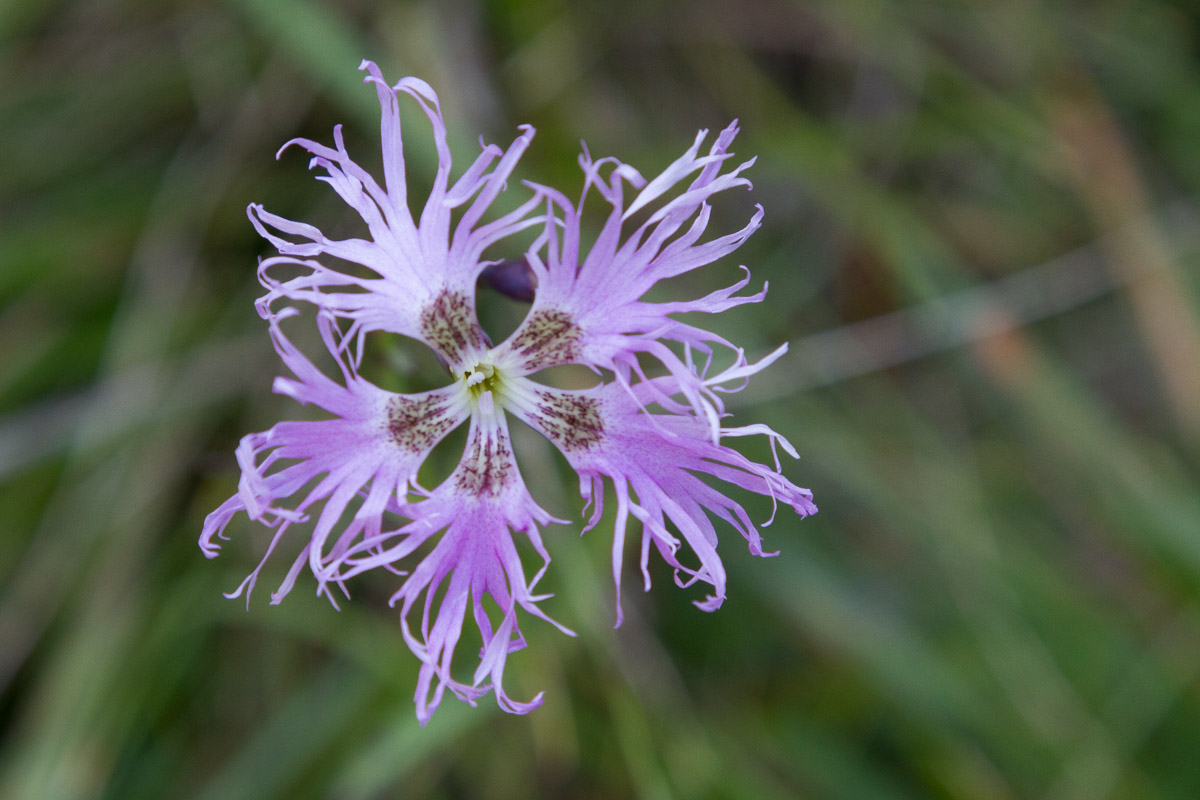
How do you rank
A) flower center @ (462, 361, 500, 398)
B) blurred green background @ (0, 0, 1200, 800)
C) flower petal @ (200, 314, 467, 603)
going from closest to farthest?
flower petal @ (200, 314, 467, 603) → flower center @ (462, 361, 500, 398) → blurred green background @ (0, 0, 1200, 800)

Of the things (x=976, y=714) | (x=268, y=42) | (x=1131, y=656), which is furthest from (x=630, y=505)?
(x=268, y=42)

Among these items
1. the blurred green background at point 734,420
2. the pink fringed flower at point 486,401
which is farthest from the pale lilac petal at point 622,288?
the blurred green background at point 734,420

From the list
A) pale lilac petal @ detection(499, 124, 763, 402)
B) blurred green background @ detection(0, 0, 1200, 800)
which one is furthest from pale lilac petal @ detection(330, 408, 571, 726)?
blurred green background @ detection(0, 0, 1200, 800)

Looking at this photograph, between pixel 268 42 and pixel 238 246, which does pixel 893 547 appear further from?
pixel 268 42

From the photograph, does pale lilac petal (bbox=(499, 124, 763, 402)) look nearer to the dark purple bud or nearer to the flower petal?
the dark purple bud

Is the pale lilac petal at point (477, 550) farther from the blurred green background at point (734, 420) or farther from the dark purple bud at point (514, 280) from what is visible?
the blurred green background at point (734, 420)

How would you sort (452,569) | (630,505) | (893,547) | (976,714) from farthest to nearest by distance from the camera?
(893,547), (976,714), (452,569), (630,505)
